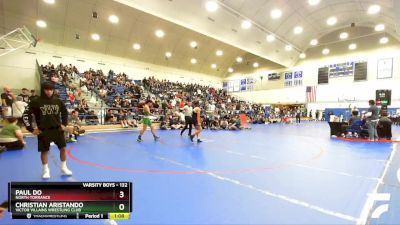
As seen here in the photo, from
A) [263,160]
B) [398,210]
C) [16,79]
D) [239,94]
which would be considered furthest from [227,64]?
[398,210]

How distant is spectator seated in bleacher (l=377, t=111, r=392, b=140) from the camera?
385 inches

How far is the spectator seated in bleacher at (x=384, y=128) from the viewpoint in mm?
9773

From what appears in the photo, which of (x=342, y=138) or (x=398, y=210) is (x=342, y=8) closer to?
(x=342, y=138)

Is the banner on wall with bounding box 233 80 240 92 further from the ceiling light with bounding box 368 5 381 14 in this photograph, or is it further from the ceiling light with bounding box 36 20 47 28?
the ceiling light with bounding box 36 20 47 28

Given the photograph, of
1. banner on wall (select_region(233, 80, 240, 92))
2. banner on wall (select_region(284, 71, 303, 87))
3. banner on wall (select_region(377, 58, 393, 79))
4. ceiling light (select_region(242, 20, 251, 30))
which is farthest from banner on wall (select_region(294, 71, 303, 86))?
ceiling light (select_region(242, 20, 251, 30))

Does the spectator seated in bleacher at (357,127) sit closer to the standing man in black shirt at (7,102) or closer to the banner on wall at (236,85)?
the standing man in black shirt at (7,102)

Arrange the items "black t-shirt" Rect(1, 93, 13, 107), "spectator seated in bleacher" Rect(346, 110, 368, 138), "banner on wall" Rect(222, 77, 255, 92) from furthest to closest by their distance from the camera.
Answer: "banner on wall" Rect(222, 77, 255, 92) < "spectator seated in bleacher" Rect(346, 110, 368, 138) < "black t-shirt" Rect(1, 93, 13, 107)

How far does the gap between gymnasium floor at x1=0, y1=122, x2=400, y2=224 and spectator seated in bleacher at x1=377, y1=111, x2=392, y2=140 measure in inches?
150

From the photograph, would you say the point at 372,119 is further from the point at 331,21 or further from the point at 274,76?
the point at 274,76

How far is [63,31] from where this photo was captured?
1830cm

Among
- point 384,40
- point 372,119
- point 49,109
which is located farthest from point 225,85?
point 49,109
